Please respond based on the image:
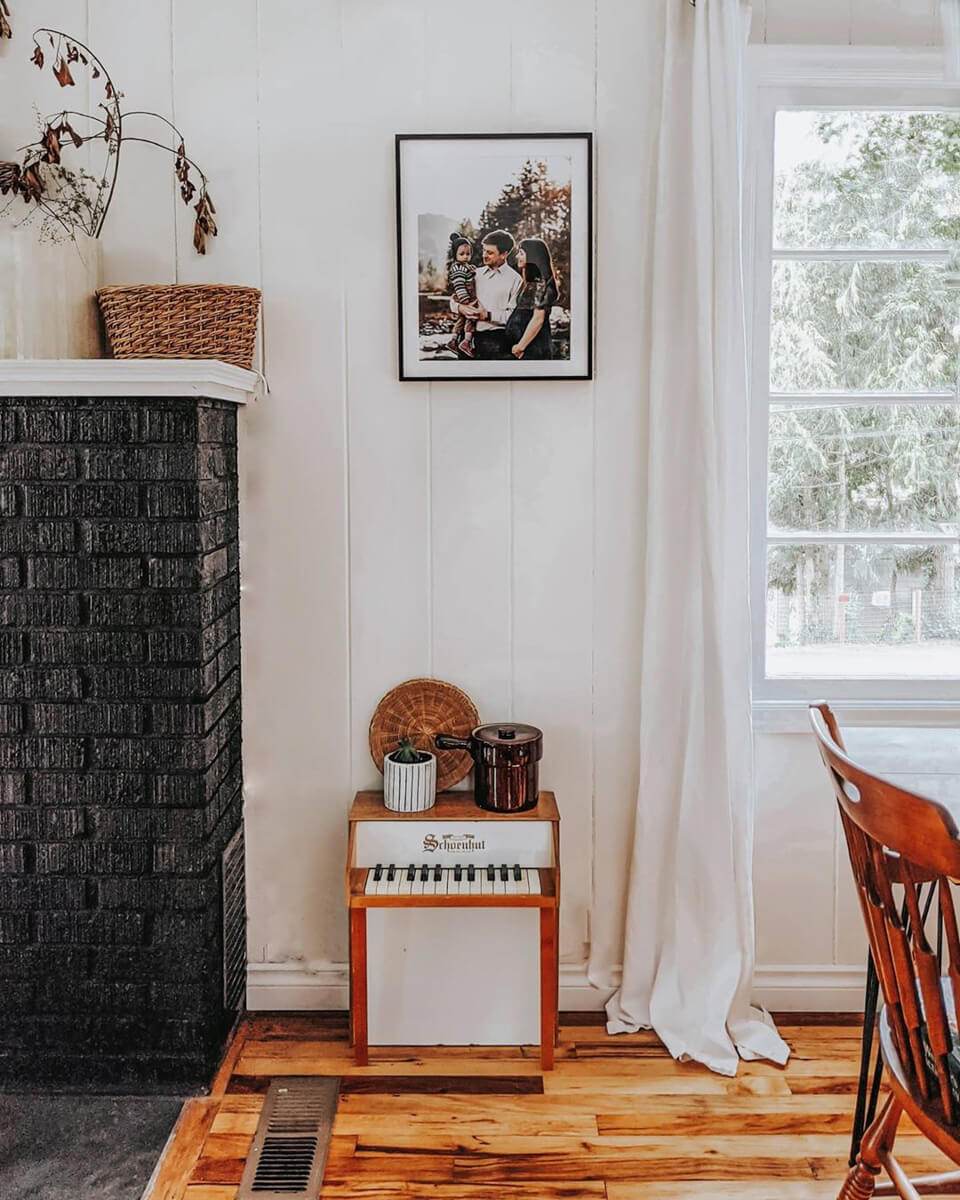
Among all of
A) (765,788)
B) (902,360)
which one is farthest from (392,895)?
(902,360)

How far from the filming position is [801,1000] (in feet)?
8.90

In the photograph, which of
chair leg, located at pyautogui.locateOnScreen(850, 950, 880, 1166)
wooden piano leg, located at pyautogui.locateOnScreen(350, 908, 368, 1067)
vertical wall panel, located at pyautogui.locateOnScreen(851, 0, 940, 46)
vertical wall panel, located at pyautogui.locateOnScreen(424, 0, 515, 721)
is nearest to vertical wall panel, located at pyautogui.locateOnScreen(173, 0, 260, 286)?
vertical wall panel, located at pyautogui.locateOnScreen(424, 0, 515, 721)

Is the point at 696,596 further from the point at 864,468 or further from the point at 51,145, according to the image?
the point at 51,145

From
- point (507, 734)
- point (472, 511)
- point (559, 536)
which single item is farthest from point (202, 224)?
point (507, 734)

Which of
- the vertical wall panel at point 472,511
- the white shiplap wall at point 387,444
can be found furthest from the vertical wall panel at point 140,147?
the vertical wall panel at point 472,511

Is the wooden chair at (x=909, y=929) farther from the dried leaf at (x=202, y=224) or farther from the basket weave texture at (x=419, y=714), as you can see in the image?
the dried leaf at (x=202, y=224)

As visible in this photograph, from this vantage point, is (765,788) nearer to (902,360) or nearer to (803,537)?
(803,537)

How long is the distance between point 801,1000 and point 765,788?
1.69ft

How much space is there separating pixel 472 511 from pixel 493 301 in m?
0.47

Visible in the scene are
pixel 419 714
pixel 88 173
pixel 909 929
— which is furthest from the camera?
pixel 419 714

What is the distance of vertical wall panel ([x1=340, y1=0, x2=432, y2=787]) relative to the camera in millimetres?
2521

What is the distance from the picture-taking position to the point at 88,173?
8.33ft

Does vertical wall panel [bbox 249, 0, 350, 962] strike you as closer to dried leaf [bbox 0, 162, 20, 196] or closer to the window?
→ dried leaf [bbox 0, 162, 20, 196]

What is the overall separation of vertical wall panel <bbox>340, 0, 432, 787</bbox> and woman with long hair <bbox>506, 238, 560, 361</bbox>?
24cm
